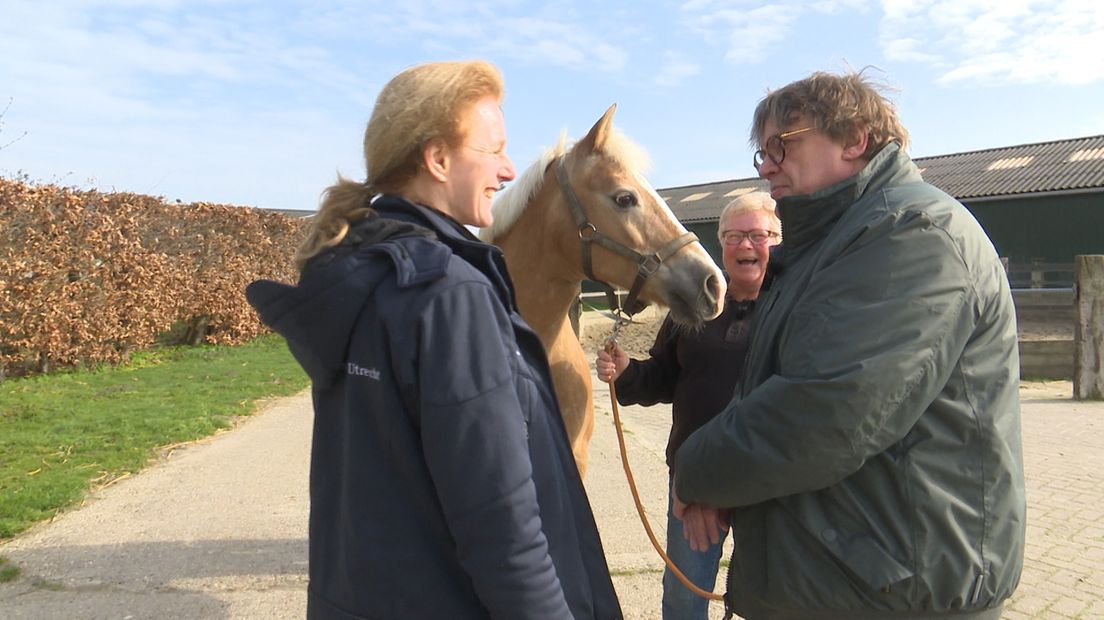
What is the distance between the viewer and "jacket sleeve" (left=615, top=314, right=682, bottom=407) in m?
2.74

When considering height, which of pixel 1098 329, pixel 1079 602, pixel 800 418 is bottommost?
pixel 1079 602

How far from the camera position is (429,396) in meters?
1.13

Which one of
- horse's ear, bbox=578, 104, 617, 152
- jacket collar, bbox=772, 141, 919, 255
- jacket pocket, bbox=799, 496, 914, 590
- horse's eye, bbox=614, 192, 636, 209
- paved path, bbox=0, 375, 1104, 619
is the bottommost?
paved path, bbox=0, 375, 1104, 619

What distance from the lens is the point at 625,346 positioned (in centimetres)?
1193

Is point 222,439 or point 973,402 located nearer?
point 973,402

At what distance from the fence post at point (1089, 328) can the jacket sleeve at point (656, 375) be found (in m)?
7.49

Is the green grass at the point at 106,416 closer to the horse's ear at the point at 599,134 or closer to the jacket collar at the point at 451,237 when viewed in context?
the horse's ear at the point at 599,134

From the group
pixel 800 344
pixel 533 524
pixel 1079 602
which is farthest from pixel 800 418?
pixel 1079 602

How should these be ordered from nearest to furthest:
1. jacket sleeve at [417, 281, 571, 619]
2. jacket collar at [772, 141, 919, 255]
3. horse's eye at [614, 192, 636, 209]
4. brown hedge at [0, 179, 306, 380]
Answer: jacket sleeve at [417, 281, 571, 619] < jacket collar at [772, 141, 919, 255] < horse's eye at [614, 192, 636, 209] < brown hedge at [0, 179, 306, 380]

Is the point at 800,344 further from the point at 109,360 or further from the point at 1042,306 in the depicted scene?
the point at 1042,306

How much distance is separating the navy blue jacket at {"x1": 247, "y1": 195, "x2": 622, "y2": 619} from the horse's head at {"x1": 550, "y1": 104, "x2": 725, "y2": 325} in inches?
58.9

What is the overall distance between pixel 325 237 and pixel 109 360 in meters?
9.82

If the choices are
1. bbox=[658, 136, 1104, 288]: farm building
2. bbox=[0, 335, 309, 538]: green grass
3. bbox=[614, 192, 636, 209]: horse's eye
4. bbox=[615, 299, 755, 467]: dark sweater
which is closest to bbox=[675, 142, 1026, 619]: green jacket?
bbox=[615, 299, 755, 467]: dark sweater

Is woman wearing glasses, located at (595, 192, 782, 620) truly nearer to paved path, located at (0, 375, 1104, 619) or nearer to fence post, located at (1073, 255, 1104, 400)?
paved path, located at (0, 375, 1104, 619)
